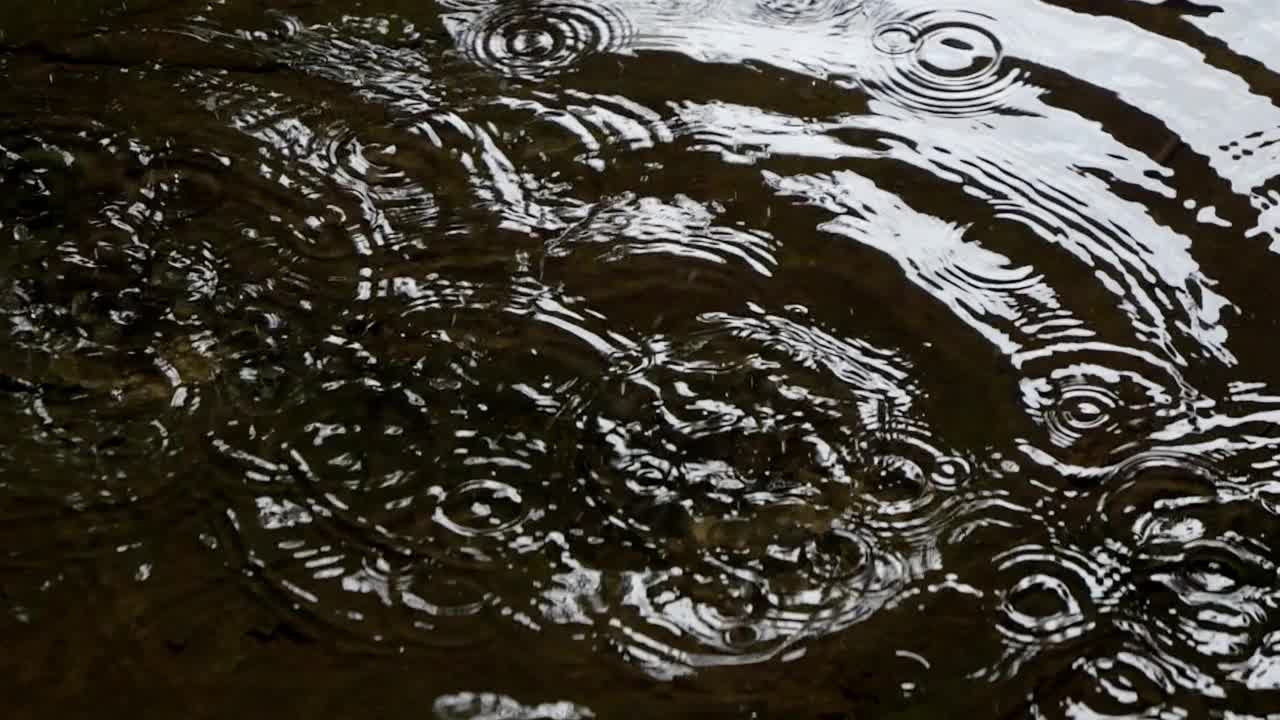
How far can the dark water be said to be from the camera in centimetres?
138

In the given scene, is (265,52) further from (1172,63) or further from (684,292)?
(1172,63)

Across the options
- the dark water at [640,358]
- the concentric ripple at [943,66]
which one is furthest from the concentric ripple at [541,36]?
the concentric ripple at [943,66]

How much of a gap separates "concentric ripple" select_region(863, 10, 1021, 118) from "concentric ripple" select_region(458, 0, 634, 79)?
0.47 metres

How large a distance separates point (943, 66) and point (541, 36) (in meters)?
0.72

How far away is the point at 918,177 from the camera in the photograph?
193cm

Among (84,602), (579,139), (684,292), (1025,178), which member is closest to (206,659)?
(84,602)

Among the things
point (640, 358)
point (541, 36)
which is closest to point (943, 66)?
point (541, 36)

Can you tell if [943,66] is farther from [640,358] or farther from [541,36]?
[640,358]

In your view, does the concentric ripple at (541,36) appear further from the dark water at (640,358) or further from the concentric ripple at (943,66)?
the concentric ripple at (943,66)

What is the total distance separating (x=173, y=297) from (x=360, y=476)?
461mm

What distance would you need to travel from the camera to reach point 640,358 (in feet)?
5.53

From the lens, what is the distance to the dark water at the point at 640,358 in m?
1.38

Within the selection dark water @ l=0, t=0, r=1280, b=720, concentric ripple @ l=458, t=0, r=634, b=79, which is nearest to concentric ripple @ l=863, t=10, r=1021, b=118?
dark water @ l=0, t=0, r=1280, b=720

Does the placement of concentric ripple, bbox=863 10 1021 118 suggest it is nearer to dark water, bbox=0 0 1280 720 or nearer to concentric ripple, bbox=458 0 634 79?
dark water, bbox=0 0 1280 720
